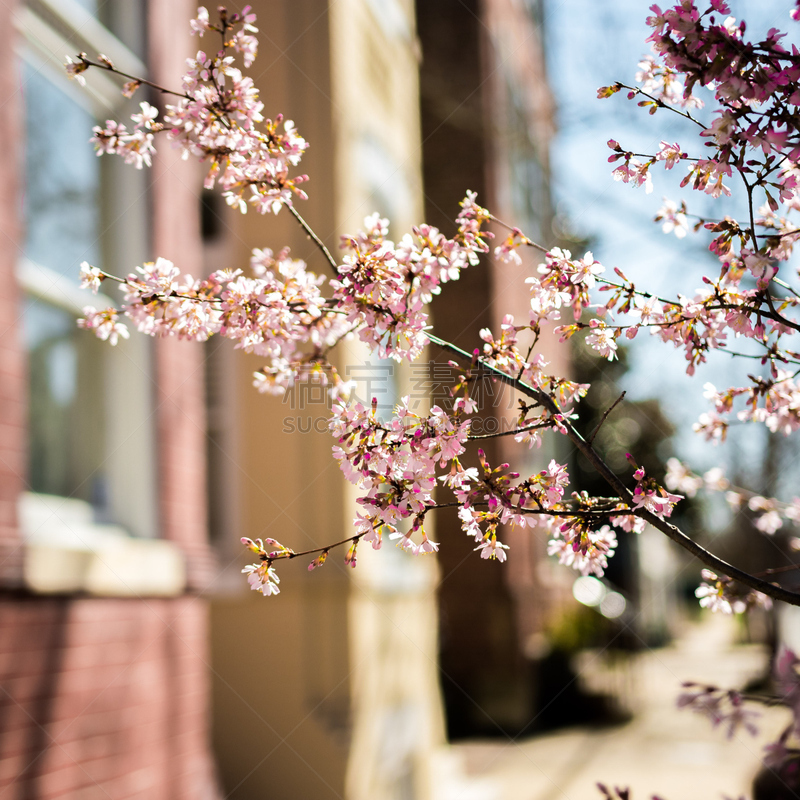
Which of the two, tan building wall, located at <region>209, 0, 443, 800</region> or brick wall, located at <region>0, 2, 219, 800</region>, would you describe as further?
tan building wall, located at <region>209, 0, 443, 800</region>

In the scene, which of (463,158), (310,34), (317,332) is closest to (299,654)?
(317,332)

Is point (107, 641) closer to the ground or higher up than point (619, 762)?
higher up

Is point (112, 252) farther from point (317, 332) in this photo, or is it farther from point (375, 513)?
point (375, 513)

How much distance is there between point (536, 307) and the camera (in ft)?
5.23

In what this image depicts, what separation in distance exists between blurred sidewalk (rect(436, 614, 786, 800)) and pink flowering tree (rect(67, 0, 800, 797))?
10.8 ft

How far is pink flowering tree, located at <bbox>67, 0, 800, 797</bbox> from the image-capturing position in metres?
1.38

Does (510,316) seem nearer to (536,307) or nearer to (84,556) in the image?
(536,307)

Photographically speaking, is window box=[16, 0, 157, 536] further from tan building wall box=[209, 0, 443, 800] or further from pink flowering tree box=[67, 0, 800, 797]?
tan building wall box=[209, 0, 443, 800]

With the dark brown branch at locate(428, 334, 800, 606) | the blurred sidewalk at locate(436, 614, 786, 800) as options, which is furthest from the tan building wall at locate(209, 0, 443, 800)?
the dark brown branch at locate(428, 334, 800, 606)

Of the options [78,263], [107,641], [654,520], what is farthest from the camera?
[78,263]

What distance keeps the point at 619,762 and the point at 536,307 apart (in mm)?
6872

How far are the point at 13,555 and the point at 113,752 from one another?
964 mm

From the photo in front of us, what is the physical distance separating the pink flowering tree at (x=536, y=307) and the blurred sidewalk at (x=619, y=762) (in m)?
3.29

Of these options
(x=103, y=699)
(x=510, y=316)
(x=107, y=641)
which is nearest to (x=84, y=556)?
(x=107, y=641)
